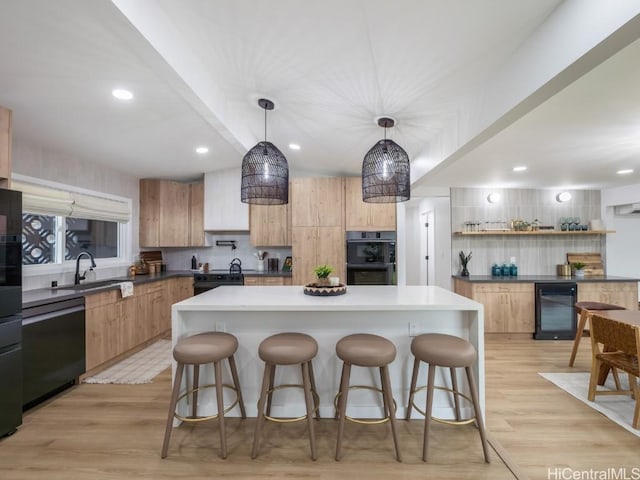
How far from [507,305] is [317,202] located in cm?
297

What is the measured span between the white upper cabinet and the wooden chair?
4.19 metres

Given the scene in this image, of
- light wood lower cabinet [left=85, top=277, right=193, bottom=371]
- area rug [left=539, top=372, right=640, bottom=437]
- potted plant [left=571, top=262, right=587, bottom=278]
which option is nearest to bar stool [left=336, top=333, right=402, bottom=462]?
area rug [left=539, top=372, right=640, bottom=437]

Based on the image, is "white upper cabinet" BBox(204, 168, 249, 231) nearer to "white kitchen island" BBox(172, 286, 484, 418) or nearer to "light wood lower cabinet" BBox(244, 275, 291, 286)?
"light wood lower cabinet" BBox(244, 275, 291, 286)

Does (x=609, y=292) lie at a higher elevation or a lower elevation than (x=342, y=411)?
higher

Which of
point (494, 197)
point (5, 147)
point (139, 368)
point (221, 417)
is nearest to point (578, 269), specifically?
point (494, 197)

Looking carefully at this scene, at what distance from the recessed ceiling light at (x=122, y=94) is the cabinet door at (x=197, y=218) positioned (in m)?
2.55

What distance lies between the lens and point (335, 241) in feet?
15.1

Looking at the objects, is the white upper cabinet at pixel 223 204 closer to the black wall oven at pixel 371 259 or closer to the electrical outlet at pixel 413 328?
the black wall oven at pixel 371 259

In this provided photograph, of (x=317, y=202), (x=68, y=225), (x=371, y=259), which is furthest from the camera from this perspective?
(x=317, y=202)

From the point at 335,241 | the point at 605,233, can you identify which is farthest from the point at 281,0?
the point at 605,233

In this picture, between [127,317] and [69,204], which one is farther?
[127,317]

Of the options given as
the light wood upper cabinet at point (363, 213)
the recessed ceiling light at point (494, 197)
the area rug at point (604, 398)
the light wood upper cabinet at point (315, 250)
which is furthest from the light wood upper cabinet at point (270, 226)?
the area rug at point (604, 398)

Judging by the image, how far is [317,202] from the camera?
4.64 m

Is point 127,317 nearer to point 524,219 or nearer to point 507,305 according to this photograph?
point 507,305
